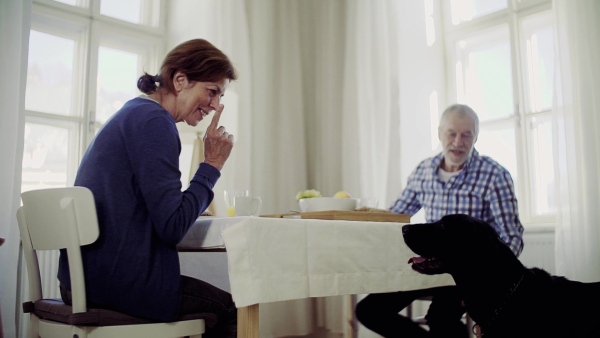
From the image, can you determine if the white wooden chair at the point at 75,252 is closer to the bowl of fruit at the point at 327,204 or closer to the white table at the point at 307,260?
the white table at the point at 307,260

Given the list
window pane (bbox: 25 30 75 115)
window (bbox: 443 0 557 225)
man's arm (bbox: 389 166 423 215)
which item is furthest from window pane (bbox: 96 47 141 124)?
window (bbox: 443 0 557 225)

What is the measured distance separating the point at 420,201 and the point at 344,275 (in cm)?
120

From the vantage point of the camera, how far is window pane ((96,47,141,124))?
3.35 m

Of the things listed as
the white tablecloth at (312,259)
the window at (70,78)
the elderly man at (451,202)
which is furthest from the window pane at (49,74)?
the white tablecloth at (312,259)

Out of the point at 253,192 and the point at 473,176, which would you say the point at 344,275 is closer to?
the point at 473,176

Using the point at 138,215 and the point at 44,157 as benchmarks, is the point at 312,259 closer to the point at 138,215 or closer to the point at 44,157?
the point at 138,215

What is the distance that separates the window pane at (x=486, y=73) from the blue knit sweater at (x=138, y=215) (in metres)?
2.47

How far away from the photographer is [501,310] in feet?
5.31

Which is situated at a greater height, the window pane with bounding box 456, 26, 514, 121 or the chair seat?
the window pane with bounding box 456, 26, 514, 121

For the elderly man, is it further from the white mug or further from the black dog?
the white mug

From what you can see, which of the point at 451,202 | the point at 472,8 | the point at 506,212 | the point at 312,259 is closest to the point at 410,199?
the point at 451,202

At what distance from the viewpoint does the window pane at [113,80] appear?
11.0 feet

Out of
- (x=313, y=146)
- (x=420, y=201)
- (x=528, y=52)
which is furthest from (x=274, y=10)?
(x=420, y=201)

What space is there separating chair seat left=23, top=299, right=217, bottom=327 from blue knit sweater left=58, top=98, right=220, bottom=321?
0.02 meters
